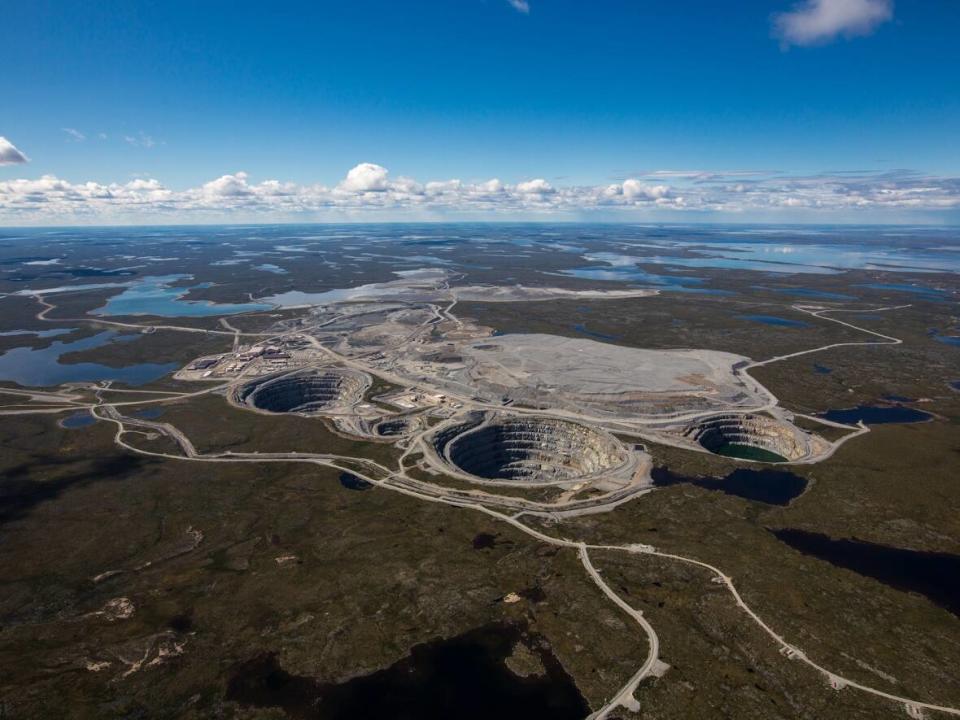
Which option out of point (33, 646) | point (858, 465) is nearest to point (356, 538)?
point (33, 646)

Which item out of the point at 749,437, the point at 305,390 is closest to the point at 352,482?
the point at 305,390

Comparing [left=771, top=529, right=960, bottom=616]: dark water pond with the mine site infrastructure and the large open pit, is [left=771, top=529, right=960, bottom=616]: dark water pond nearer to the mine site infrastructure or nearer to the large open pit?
the mine site infrastructure

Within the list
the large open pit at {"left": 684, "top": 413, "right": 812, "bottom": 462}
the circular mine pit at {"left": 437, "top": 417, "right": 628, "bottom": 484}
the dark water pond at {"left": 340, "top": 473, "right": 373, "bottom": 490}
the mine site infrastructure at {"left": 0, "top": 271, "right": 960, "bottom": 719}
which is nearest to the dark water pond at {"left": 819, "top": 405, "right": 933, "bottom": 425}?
the mine site infrastructure at {"left": 0, "top": 271, "right": 960, "bottom": 719}

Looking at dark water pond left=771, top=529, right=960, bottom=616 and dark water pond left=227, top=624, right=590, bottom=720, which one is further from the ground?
dark water pond left=227, top=624, right=590, bottom=720

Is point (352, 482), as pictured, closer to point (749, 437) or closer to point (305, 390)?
point (305, 390)

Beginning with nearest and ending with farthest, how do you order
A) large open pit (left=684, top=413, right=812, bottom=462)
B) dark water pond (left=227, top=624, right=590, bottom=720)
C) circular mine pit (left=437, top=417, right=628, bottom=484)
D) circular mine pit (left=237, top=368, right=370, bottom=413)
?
dark water pond (left=227, top=624, right=590, bottom=720)
circular mine pit (left=437, top=417, right=628, bottom=484)
large open pit (left=684, top=413, right=812, bottom=462)
circular mine pit (left=237, top=368, right=370, bottom=413)

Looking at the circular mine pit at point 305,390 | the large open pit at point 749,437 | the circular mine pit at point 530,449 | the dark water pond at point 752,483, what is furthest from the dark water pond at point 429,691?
the circular mine pit at point 305,390

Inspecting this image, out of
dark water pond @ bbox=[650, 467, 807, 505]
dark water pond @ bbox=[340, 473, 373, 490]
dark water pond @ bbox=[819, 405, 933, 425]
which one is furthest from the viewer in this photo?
dark water pond @ bbox=[819, 405, 933, 425]
